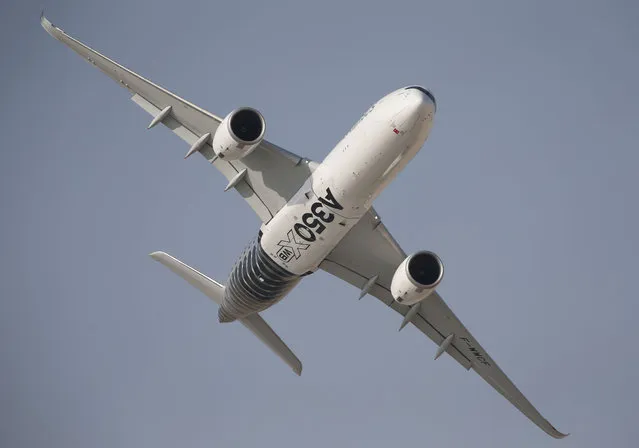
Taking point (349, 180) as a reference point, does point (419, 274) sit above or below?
below

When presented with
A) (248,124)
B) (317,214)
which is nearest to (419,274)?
(317,214)

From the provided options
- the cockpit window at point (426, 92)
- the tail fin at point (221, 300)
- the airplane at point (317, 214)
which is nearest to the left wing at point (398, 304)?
the airplane at point (317, 214)

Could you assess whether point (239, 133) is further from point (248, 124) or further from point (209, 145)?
point (209, 145)

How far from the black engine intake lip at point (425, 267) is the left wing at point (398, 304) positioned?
7.26 feet

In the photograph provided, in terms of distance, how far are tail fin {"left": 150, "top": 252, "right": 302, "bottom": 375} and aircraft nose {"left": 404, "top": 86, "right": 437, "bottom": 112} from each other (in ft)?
36.5

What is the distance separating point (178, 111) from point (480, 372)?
14.0 m

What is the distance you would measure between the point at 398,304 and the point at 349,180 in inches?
310

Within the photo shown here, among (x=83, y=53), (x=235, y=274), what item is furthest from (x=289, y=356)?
(x=83, y=53)

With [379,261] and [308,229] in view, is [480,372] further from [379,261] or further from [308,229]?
[308,229]

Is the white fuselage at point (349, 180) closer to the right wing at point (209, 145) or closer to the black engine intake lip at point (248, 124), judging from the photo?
the right wing at point (209, 145)

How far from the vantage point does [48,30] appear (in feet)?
94.5

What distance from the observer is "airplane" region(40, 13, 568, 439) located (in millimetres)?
25062

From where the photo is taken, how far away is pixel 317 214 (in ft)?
87.4

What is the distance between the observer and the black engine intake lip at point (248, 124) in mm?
26297
